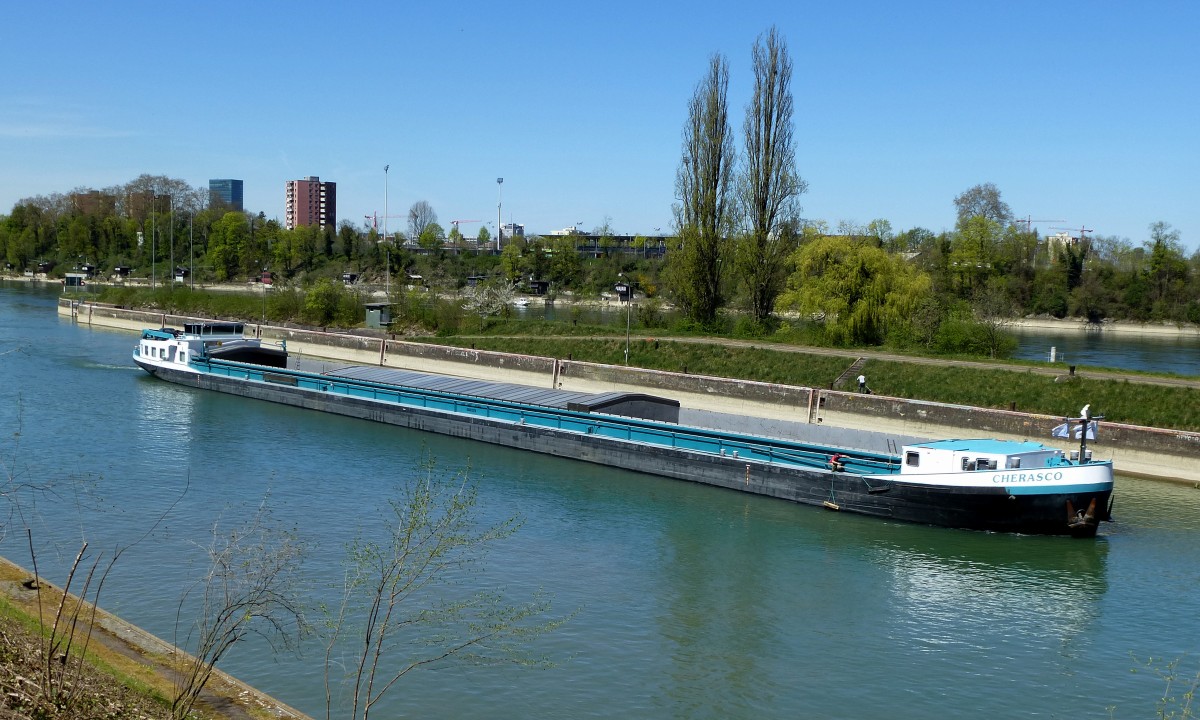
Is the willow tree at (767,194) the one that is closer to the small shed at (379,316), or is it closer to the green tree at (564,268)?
the small shed at (379,316)

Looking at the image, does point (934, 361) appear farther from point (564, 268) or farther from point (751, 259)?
point (564, 268)

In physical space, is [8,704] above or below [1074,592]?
above

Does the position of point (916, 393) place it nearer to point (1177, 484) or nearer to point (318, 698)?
point (1177, 484)

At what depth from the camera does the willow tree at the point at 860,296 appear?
5422 cm

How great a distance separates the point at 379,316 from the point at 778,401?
37573 millimetres

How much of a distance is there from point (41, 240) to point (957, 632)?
17497 cm

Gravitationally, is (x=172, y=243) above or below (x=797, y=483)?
above

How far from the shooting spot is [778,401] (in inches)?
1671

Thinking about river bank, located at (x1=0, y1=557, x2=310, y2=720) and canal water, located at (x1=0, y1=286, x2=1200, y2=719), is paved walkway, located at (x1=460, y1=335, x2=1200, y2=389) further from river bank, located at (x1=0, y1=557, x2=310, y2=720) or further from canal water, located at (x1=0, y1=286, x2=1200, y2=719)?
river bank, located at (x1=0, y1=557, x2=310, y2=720)

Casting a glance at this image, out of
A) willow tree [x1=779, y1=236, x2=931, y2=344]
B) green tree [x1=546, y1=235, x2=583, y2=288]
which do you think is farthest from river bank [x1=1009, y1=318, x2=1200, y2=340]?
green tree [x1=546, y1=235, x2=583, y2=288]

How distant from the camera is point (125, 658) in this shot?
1368cm

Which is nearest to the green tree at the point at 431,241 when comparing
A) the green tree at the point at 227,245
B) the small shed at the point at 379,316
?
the green tree at the point at 227,245

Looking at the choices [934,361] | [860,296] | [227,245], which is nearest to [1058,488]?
[934,361]

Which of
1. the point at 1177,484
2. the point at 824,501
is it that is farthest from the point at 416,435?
the point at 1177,484
